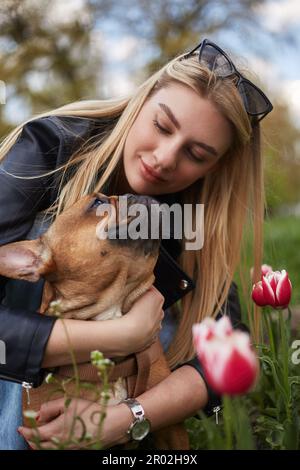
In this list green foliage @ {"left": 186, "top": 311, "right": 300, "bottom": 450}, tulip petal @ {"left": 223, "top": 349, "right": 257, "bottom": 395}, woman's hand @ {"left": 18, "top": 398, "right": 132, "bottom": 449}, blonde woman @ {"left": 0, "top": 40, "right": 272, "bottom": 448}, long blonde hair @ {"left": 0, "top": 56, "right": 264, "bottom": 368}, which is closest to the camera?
tulip petal @ {"left": 223, "top": 349, "right": 257, "bottom": 395}

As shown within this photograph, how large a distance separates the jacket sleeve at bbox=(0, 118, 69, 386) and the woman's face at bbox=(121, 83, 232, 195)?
0.29 meters

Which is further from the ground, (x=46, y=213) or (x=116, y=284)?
(x=46, y=213)

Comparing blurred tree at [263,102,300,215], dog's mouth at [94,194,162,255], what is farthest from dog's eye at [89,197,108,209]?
blurred tree at [263,102,300,215]

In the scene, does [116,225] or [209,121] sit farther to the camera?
[209,121]

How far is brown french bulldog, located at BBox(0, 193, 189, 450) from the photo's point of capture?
71.4 inches

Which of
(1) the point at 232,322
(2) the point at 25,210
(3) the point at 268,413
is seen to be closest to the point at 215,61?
(2) the point at 25,210

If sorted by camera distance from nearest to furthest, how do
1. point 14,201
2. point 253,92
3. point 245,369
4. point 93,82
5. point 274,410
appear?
point 245,369, point 274,410, point 14,201, point 253,92, point 93,82

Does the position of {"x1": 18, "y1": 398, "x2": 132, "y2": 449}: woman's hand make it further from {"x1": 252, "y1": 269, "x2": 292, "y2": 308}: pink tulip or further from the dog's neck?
{"x1": 252, "y1": 269, "x2": 292, "y2": 308}: pink tulip

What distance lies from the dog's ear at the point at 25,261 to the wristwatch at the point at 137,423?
0.47 metres

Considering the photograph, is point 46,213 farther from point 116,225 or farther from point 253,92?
point 253,92

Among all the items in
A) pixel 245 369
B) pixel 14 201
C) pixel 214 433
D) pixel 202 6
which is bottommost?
pixel 214 433

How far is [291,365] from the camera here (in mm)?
2205

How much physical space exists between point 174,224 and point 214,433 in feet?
4.16
